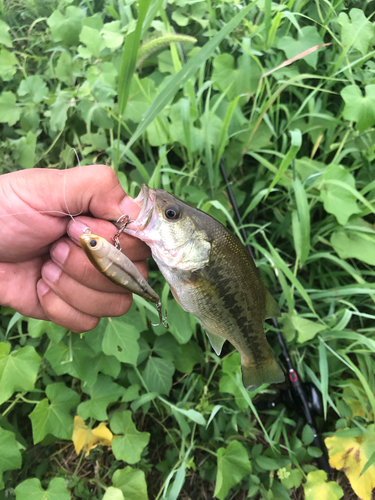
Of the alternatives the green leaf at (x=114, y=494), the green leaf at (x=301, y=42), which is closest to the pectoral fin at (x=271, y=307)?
the green leaf at (x=114, y=494)

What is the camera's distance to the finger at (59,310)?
1.44 meters

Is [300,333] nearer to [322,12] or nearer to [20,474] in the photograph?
[20,474]

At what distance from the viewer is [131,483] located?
5.56 feet

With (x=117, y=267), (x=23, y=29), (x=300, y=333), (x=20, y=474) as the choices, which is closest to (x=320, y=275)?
(x=300, y=333)

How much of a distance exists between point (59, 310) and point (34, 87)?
5.83 feet

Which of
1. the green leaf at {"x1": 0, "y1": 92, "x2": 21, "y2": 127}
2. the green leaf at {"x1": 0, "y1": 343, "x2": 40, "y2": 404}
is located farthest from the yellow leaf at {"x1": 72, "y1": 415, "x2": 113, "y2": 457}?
the green leaf at {"x1": 0, "y1": 92, "x2": 21, "y2": 127}

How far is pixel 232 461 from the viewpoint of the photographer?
5.71ft

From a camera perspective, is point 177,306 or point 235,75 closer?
point 177,306

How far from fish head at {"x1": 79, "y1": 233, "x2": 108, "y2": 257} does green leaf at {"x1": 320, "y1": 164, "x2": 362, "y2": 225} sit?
140cm

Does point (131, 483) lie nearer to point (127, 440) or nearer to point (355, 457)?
point (127, 440)

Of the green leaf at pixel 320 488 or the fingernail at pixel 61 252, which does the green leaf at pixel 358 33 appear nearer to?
the fingernail at pixel 61 252

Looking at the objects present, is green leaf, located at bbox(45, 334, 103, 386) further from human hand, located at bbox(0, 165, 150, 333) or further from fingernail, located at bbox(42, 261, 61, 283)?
fingernail, located at bbox(42, 261, 61, 283)

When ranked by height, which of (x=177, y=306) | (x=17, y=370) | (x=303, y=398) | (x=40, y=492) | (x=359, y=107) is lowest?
(x=40, y=492)

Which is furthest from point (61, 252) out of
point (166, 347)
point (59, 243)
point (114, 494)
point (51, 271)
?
point (114, 494)
